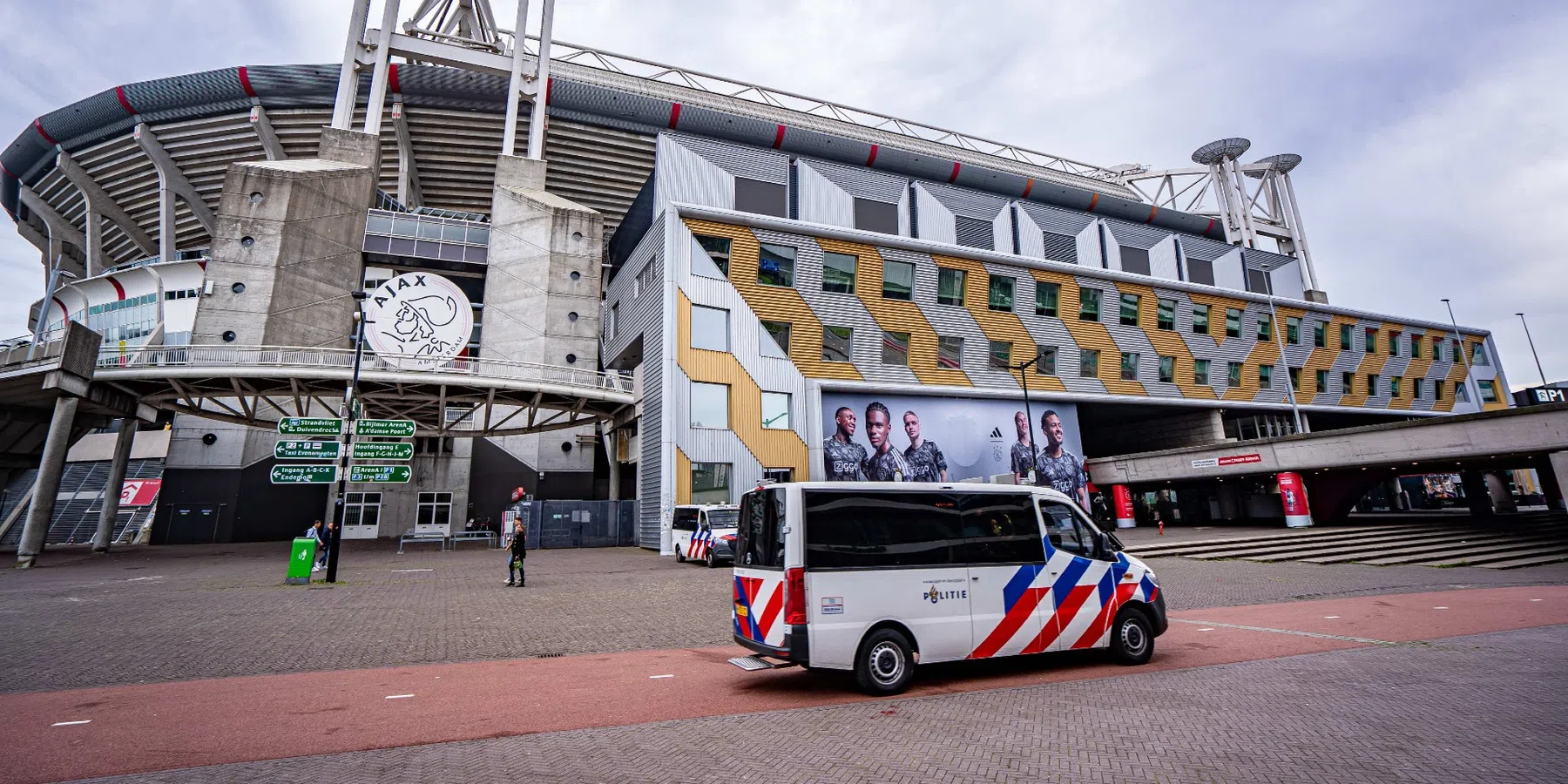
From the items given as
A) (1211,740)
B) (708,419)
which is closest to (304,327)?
(708,419)

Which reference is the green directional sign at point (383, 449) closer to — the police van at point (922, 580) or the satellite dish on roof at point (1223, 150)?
the police van at point (922, 580)

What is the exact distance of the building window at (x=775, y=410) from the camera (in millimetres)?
29673

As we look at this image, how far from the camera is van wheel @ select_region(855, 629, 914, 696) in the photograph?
7012 mm

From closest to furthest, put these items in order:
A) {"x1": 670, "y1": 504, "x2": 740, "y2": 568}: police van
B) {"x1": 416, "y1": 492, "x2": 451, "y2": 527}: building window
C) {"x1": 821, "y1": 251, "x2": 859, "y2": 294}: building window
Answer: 1. {"x1": 670, "y1": 504, "x2": 740, "y2": 568}: police van
2. {"x1": 821, "y1": 251, "x2": 859, "y2": 294}: building window
3. {"x1": 416, "y1": 492, "x2": 451, "y2": 527}: building window

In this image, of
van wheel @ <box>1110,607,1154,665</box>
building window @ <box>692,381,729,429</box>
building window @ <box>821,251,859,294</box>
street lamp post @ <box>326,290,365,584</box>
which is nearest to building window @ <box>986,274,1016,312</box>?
building window @ <box>821,251,859,294</box>

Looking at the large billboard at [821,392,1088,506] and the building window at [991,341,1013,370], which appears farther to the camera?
the building window at [991,341,1013,370]

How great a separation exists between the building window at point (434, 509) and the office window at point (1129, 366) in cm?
4148

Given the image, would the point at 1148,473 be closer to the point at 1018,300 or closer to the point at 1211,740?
the point at 1018,300

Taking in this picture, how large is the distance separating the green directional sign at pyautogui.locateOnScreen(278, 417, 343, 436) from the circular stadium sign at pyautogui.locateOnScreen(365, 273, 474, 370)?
8.96m

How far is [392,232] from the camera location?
40344 mm

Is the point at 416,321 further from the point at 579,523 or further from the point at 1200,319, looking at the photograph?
the point at 1200,319

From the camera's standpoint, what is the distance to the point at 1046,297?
38.3 meters

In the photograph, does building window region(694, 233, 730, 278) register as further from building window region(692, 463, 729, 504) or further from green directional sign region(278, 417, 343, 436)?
green directional sign region(278, 417, 343, 436)

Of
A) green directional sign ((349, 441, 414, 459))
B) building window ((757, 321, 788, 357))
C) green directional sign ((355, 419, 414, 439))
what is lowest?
green directional sign ((349, 441, 414, 459))
